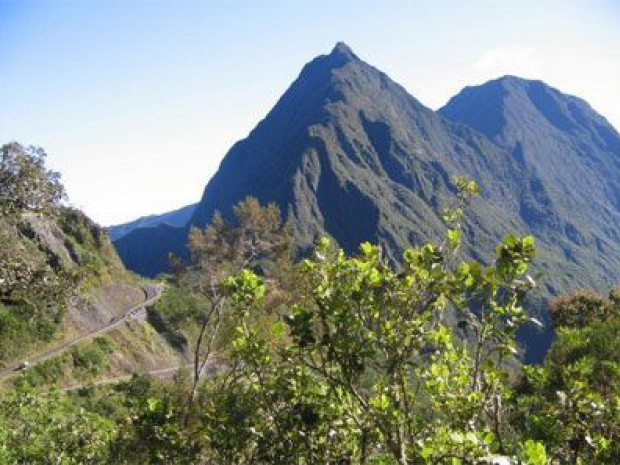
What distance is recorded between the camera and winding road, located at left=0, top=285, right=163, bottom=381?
45900 millimetres

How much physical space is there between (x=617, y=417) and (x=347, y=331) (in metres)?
3.15

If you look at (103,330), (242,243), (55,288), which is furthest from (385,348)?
(103,330)

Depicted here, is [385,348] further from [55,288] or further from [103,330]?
[103,330]

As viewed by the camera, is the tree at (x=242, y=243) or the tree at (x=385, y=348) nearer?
the tree at (x=385, y=348)

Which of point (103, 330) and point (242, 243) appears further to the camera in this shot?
point (103, 330)

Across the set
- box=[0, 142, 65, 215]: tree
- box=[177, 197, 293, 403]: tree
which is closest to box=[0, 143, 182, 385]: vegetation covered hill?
box=[0, 142, 65, 215]: tree

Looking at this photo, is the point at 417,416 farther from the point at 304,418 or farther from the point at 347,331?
the point at 347,331

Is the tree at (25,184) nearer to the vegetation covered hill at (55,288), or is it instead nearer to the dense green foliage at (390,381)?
the vegetation covered hill at (55,288)

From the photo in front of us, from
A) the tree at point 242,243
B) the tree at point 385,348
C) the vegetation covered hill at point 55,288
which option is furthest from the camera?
the tree at point 242,243

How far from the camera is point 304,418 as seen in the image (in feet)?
23.7

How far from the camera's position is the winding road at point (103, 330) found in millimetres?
45900

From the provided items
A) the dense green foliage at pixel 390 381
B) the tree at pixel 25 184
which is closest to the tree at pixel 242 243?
the tree at pixel 25 184

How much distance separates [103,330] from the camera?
194 ft

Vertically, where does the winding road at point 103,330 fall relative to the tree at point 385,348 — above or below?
below
